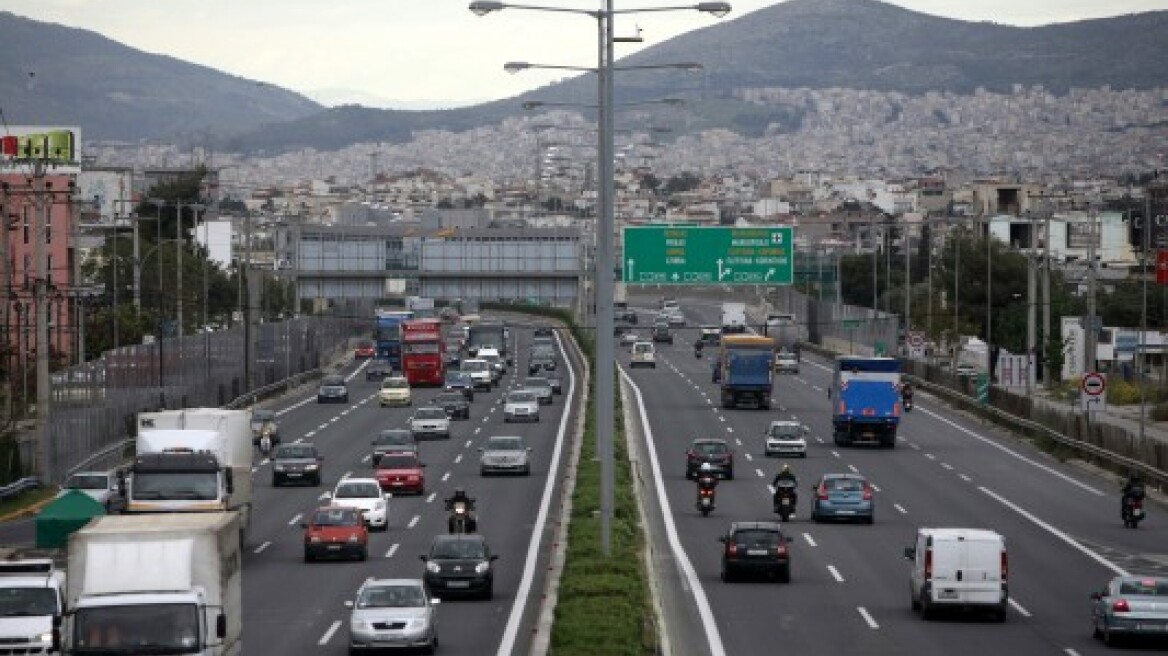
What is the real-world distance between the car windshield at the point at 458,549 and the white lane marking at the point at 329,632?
3655mm

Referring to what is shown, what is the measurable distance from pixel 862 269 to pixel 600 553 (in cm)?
15648

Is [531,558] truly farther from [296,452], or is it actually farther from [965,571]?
[296,452]

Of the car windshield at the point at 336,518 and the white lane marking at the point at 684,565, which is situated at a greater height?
the car windshield at the point at 336,518

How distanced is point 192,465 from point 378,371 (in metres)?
79.5

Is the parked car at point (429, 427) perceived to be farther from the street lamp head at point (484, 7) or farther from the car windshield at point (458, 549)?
the street lamp head at point (484, 7)

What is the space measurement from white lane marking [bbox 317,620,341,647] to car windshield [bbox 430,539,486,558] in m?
3.66

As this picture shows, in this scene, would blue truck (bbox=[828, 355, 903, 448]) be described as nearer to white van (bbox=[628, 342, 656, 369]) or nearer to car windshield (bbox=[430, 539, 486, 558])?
car windshield (bbox=[430, 539, 486, 558])

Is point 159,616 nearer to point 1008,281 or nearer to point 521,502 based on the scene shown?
point 521,502

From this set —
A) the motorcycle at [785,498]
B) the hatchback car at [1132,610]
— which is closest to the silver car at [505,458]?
the motorcycle at [785,498]

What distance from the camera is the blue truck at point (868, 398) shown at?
75.1 meters

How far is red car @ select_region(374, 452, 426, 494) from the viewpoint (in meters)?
61.1

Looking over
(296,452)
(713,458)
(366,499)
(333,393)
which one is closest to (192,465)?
(366,499)

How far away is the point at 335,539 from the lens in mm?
45031

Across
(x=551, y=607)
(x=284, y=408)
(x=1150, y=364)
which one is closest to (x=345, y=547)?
(x=551, y=607)
